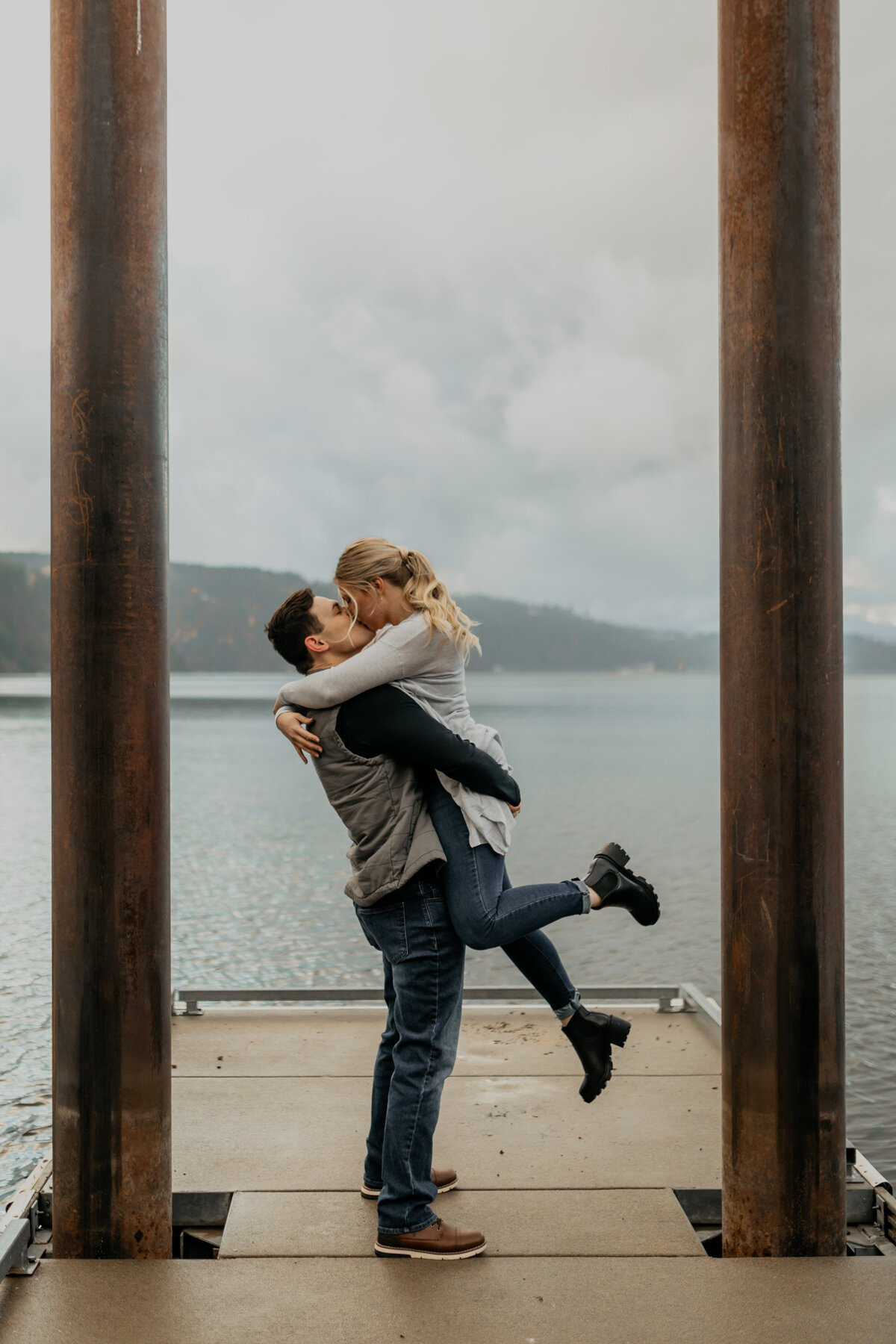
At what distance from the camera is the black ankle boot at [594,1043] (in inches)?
128

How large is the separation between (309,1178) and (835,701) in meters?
2.02

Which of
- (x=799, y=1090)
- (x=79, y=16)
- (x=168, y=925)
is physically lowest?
(x=799, y=1090)

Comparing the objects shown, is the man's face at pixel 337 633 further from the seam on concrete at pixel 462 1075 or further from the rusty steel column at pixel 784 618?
the seam on concrete at pixel 462 1075

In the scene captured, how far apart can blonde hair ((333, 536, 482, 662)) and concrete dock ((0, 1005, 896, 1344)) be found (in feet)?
5.08

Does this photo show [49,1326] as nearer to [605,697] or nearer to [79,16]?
[79,16]

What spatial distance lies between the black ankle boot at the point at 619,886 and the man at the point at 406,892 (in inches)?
13.7

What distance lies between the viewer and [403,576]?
3.11 metres

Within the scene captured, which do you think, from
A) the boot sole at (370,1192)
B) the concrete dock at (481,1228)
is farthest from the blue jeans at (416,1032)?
the boot sole at (370,1192)

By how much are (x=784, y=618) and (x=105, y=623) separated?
168 cm

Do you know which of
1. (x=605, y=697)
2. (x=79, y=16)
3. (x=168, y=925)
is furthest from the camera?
(x=605, y=697)

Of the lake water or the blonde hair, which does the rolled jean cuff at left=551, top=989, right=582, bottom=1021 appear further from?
the lake water

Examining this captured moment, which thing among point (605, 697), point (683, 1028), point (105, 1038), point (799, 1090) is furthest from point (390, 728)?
point (605, 697)

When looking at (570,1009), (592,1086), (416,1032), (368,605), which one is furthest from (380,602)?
(592,1086)

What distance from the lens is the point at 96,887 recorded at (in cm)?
288
